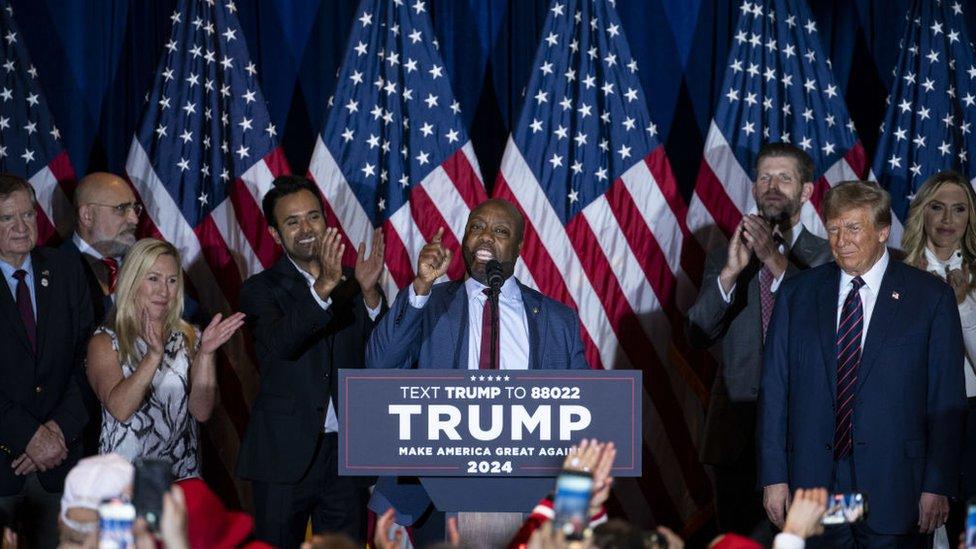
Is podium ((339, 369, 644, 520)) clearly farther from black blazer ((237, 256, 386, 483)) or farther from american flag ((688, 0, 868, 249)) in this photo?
american flag ((688, 0, 868, 249))

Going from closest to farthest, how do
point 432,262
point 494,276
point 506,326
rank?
1. point 494,276
2. point 432,262
3. point 506,326

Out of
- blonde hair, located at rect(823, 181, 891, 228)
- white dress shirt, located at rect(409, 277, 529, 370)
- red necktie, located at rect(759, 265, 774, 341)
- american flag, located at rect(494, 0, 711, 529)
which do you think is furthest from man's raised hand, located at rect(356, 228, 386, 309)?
blonde hair, located at rect(823, 181, 891, 228)

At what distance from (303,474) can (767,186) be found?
92.3 inches

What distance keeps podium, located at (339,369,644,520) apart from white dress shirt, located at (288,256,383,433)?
1.12m

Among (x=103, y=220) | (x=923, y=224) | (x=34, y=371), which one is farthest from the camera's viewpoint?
(x=103, y=220)

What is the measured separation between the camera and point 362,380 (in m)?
3.91

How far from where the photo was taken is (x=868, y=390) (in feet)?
14.4

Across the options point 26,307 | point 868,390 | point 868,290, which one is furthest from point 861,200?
point 26,307

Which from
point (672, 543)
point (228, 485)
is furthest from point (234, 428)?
point (672, 543)

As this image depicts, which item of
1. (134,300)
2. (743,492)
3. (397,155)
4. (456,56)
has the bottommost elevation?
(743,492)

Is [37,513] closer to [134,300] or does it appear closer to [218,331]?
[134,300]

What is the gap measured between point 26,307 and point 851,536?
328 cm

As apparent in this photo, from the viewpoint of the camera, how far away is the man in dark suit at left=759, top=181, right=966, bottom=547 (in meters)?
4.36

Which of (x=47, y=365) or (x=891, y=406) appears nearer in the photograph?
(x=891, y=406)
